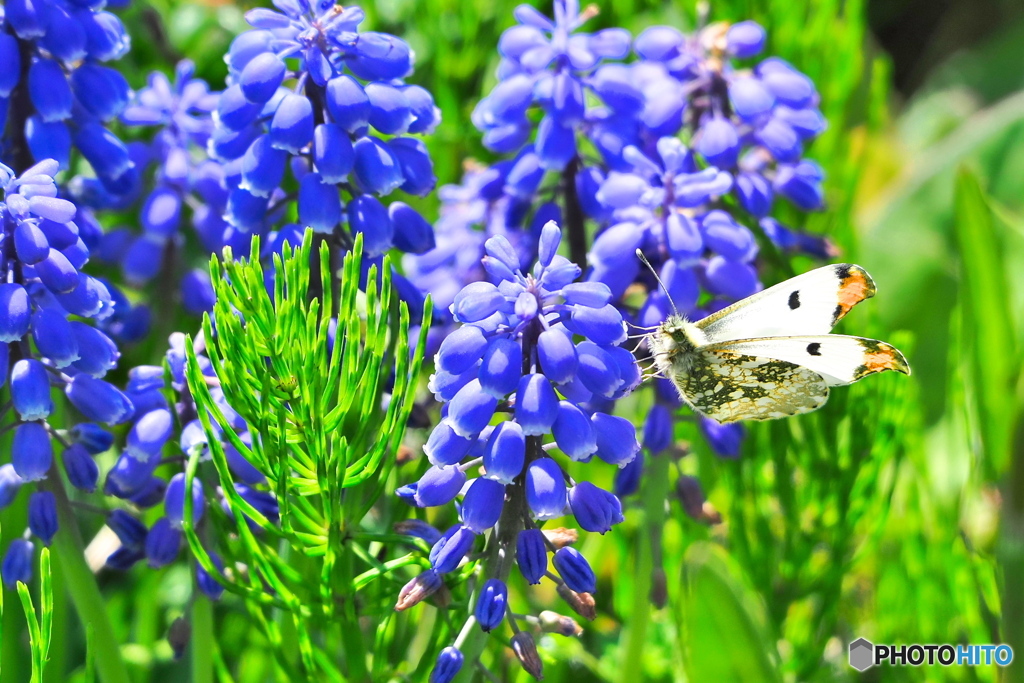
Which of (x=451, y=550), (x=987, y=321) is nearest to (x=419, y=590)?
(x=451, y=550)

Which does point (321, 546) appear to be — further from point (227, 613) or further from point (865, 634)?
point (865, 634)

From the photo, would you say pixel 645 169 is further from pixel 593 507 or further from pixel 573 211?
pixel 593 507

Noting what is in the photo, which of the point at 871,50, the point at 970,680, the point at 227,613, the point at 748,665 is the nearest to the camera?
the point at 748,665

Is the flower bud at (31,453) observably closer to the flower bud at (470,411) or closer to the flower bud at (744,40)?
the flower bud at (470,411)

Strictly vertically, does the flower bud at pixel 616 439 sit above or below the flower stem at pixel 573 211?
below

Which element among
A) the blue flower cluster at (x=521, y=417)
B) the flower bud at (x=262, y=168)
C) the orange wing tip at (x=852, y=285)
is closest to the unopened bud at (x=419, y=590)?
the blue flower cluster at (x=521, y=417)

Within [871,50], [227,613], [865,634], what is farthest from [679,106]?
[871,50]

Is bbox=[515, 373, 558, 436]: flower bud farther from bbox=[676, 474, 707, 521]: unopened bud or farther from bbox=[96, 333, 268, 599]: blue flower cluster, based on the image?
bbox=[676, 474, 707, 521]: unopened bud
